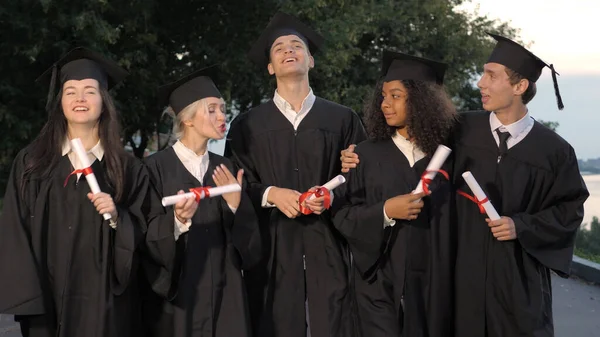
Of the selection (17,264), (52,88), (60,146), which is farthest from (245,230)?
(52,88)

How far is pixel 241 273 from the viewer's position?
4.67 metres

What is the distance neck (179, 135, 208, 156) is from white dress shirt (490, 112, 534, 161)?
5.76 ft

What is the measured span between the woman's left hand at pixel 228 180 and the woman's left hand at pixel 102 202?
0.61 m

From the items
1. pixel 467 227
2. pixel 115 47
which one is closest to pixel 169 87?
pixel 467 227

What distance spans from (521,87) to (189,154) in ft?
6.79

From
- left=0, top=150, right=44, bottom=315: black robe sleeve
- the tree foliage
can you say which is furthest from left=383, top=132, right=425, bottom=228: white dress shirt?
the tree foliage

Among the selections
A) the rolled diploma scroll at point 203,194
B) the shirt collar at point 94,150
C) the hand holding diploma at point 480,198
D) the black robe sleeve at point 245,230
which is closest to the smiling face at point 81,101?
the shirt collar at point 94,150

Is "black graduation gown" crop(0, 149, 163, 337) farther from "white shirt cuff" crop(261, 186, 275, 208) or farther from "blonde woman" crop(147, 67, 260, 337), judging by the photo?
"white shirt cuff" crop(261, 186, 275, 208)

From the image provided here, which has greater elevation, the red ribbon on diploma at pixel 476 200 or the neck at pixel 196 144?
the neck at pixel 196 144

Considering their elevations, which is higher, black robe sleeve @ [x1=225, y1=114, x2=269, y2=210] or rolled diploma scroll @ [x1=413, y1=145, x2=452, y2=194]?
black robe sleeve @ [x1=225, y1=114, x2=269, y2=210]

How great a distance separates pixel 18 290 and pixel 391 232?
2140mm

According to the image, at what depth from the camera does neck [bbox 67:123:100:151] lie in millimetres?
4418

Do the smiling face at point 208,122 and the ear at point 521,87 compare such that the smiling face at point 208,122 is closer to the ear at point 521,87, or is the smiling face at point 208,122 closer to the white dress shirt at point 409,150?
the white dress shirt at point 409,150

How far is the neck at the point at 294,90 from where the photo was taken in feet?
16.8
